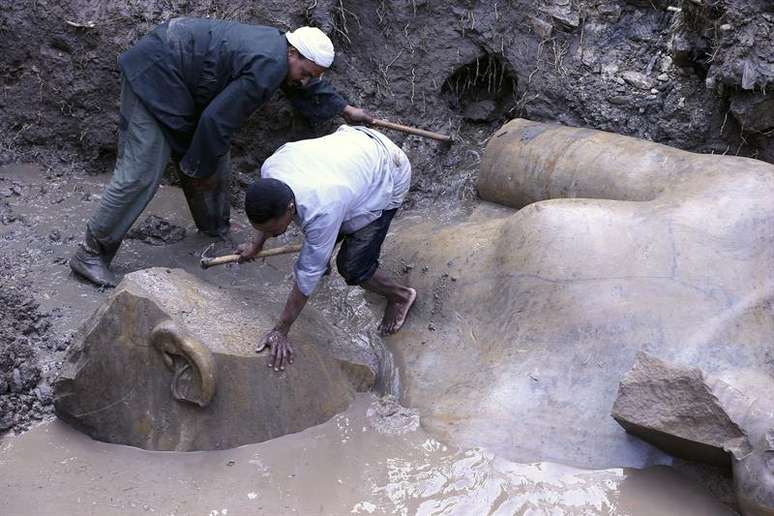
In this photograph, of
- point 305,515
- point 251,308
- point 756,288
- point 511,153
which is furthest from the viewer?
point 511,153

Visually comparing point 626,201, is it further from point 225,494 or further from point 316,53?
point 225,494

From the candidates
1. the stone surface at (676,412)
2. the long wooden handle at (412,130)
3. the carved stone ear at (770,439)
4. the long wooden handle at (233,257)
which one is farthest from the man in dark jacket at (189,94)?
the carved stone ear at (770,439)

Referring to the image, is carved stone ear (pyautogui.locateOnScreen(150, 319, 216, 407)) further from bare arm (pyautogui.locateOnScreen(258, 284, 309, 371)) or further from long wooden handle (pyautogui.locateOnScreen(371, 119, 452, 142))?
long wooden handle (pyautogui.locateOnScreen(371, 119, 452, 142))

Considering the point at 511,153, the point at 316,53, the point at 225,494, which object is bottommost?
the point at 225,494

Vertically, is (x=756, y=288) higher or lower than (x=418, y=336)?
higher

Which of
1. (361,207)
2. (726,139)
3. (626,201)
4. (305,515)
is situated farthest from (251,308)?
(726,139)

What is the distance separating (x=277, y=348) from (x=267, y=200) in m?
0.64

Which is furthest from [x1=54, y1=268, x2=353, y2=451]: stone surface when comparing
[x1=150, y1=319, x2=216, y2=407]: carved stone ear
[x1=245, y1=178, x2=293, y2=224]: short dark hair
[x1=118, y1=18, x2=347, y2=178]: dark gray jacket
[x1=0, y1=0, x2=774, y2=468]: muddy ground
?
[x1=0, y1=0, x2=774, y2=468]: muddy ground

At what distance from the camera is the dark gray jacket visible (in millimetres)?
4105

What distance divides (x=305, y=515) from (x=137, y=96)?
221cm

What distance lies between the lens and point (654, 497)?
332 centimetres

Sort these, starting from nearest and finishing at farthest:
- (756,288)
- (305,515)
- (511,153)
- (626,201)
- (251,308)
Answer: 1. (305,515)
2. (756,288)
3. (251,308)
4. (626,201)
5. (511,153)

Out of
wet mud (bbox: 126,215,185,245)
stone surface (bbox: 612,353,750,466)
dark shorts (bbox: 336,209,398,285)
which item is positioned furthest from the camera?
wet mud (bbox: 126,215,185,245)

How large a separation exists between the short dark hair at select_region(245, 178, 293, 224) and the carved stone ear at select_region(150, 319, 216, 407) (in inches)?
21.2
